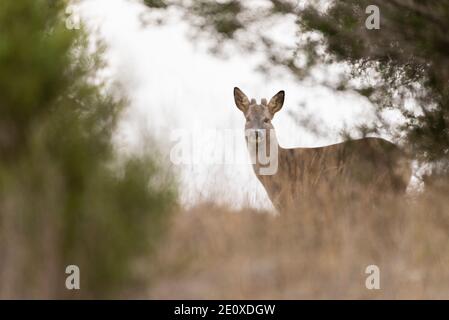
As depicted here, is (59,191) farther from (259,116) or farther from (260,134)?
(260,134)

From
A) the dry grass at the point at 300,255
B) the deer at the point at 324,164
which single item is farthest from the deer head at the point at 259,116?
the dry grass at the point at 300,255

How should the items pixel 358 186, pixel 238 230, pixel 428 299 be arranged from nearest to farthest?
1. pixel 428 299
2. pixel 238 230
3. pixel 358 186

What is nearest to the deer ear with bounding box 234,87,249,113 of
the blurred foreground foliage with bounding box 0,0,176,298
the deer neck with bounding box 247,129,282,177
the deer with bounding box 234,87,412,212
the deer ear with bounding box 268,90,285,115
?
the deer with bounding box 234,87,412,212

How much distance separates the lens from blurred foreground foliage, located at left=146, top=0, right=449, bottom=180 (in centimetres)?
1366

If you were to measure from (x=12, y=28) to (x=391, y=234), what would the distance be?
4.32 meters

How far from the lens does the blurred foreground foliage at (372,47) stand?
13.7 metres

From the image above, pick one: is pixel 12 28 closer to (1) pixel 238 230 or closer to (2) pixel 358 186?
(1) pixel 238 230

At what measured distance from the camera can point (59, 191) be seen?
317 inches

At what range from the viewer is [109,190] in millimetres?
8398

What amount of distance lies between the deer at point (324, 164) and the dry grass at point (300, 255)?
2.23 m

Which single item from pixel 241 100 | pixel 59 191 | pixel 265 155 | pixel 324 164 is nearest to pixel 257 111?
pixel 241 100

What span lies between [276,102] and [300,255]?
4887mm

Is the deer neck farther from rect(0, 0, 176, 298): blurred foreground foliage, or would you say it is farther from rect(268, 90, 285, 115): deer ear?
rect(0, 0, 176, 298): blurred foreground foliage
